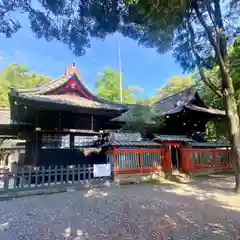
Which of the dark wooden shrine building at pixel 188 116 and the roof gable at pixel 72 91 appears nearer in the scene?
the roof gable at pixel 72 91

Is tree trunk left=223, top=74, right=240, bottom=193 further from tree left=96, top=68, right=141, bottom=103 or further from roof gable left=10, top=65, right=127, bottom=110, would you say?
tree left=96, top=68, right=141, bottom=103

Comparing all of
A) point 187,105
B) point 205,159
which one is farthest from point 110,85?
point 205,159

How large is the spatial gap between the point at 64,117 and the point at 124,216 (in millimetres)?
6835

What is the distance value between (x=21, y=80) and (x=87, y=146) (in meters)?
28.0

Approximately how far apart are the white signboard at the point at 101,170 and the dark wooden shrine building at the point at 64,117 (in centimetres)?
200

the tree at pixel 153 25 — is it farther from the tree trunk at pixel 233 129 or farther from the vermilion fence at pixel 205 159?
the vermilion fence at pixel 205 159

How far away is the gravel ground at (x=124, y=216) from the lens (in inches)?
155

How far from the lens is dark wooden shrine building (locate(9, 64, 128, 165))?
938 centimetres

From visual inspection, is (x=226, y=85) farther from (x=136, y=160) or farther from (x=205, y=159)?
(x=205, y=159)

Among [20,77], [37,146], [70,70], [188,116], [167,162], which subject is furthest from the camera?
[20,77]

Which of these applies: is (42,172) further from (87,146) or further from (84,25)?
(84,25)

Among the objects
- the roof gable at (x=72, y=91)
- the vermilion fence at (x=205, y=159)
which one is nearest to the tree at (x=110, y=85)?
the vermilion fence at (x=205, y=159)

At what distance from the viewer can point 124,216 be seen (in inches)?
196

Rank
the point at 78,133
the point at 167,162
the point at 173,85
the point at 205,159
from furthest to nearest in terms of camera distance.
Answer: the point at 173,85
the point at 205,159
the point at 167,162
the point at 78,133
